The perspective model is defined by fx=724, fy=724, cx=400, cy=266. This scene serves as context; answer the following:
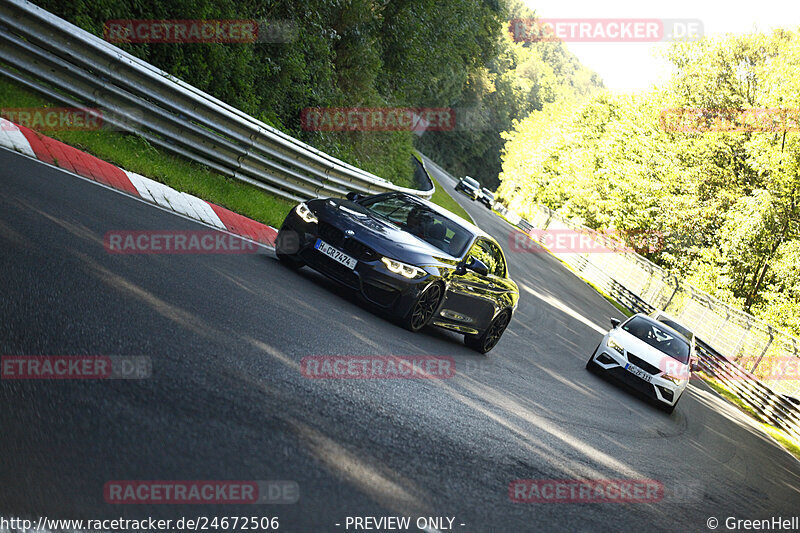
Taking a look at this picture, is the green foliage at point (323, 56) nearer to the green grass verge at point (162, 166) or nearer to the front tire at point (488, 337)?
the green grass verge at point (162, 166)

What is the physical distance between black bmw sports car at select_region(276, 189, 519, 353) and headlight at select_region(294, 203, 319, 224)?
15 millimetres

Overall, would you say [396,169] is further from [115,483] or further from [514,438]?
[115,483]

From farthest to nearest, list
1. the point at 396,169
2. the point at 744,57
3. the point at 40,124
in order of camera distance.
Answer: the point at 744,57, the point at 396,169, the point at 40,124

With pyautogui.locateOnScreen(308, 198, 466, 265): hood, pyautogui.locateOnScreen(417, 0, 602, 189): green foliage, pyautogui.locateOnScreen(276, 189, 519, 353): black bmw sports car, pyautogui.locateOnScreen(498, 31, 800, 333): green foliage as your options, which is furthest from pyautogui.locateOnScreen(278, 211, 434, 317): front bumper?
pyautogui.locateOnScreen(417, 0, 602, 189): green foliage

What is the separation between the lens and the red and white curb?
28.8 ft

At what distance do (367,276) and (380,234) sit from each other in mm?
610

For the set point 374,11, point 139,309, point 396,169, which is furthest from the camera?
point 396,169

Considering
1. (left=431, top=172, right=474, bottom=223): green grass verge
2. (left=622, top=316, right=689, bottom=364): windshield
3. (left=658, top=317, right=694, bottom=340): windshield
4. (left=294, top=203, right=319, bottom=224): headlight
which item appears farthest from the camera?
(left=431, top=172, right=474, bottom=223): green grass verge

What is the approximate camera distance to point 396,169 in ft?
96.8

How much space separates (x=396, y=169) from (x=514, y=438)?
23.8 meters

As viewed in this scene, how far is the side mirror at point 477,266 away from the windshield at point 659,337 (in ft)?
20.6

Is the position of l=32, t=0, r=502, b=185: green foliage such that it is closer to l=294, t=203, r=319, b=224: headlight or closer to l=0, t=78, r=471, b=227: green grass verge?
l=0, t=78, r=471, b=227: green grass verge

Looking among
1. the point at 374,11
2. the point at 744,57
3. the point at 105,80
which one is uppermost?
the point at 744,57

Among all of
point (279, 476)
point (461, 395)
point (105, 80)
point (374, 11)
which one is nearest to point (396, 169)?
point (374, 11)
